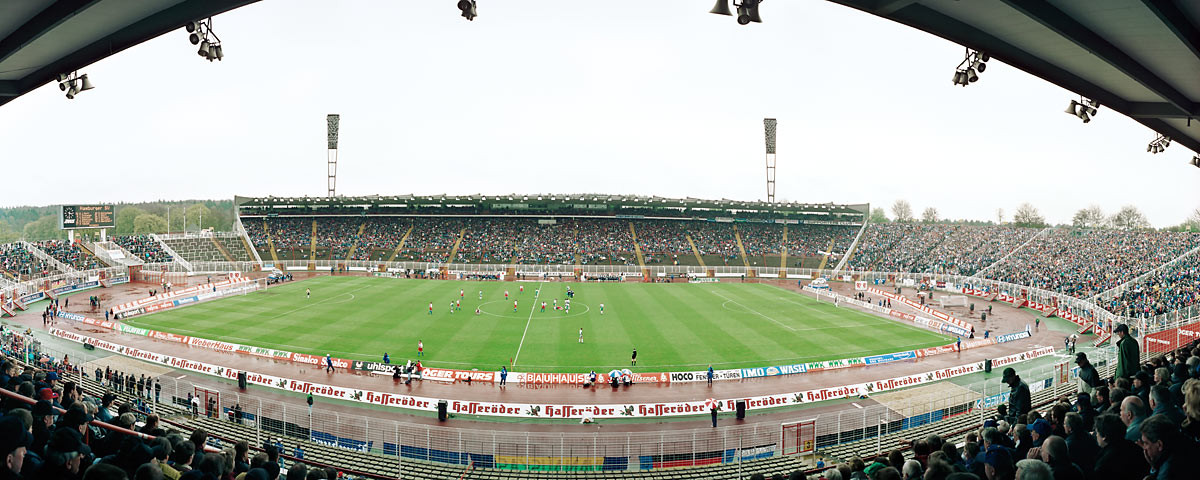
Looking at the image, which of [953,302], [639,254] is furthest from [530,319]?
[639,254]

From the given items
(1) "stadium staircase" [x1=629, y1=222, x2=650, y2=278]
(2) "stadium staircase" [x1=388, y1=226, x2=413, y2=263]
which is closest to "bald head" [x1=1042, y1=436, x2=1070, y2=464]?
(1) "stadium staircase" [x1=629, y1=222, x2=650, y2=278]

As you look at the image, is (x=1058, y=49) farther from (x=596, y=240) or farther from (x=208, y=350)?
(x=596, y=240)

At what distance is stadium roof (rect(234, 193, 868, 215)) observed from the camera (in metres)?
79.1

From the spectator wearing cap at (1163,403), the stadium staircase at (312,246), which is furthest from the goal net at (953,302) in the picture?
the stadium staircase at (312,246)

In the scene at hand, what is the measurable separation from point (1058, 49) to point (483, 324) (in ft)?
107

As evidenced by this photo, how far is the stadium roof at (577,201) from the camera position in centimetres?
7912

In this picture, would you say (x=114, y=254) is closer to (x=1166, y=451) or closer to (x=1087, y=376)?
(x=1087, y=376)

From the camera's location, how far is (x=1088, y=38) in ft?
25.4

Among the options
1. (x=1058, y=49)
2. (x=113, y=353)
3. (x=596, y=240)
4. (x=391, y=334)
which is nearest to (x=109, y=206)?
(x=113, y=353)

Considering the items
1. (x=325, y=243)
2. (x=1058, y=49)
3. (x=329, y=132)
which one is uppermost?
(x=329, y=132)

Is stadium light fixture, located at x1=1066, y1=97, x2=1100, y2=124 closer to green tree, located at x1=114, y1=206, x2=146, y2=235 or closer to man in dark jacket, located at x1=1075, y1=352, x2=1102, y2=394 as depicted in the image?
man in dark jacket, located at x1=1075, y1=352, x2=1102, y2=394

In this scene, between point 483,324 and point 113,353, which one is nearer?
point 113,353

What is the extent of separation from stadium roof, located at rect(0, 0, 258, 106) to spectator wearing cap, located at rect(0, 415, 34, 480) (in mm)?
5352

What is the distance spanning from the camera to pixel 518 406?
22.0 metres
